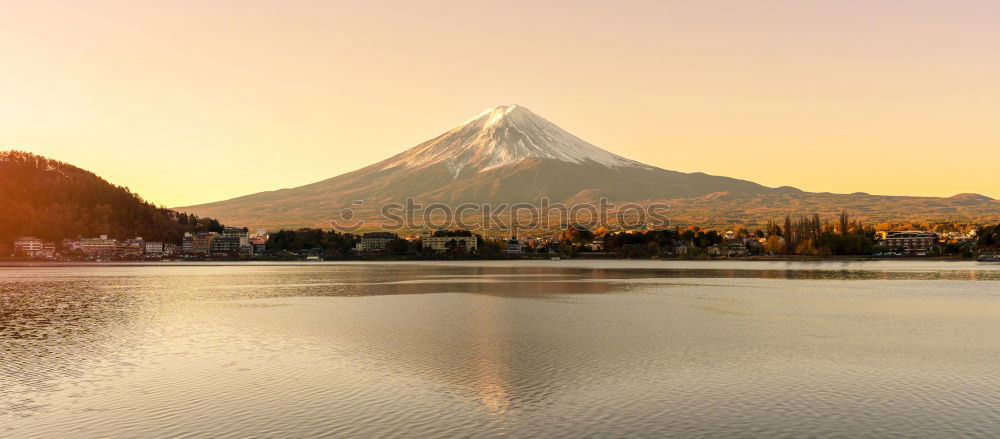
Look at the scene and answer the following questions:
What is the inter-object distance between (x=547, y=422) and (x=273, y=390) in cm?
864

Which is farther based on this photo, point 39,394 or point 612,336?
point 612,336

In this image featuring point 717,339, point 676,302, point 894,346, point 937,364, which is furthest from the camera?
point 676,302

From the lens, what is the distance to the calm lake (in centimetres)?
1684

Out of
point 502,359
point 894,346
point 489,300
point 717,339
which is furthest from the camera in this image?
point 489,300

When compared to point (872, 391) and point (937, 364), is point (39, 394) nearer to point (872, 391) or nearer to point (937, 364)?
point (872, 391)

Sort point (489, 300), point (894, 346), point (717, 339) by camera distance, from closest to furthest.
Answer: point (894, 346), point (717, 339), point (489, 300)

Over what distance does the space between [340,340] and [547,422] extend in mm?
17626

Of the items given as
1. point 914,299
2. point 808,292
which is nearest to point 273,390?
point 914,299

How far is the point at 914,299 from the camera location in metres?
55.4

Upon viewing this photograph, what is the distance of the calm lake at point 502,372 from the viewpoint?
1684cm

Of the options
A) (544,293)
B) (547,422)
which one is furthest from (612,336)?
(544,293)

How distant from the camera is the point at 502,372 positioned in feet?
79.3

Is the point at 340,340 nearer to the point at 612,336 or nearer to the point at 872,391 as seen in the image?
the point at 612,336

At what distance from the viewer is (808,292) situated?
64.9 m
